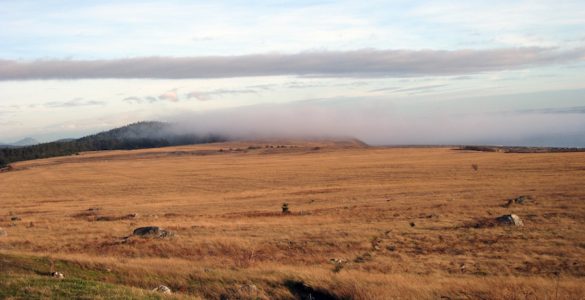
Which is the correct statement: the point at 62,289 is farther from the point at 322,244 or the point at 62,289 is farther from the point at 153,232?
the point at 322,244

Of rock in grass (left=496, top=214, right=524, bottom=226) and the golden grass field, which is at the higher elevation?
rock in grass (left=496, top=214, right=524, bottom=226)

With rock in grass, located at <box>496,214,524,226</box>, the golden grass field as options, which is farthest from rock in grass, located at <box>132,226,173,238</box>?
rock in grass, located at <box>496,214,524,226</box>

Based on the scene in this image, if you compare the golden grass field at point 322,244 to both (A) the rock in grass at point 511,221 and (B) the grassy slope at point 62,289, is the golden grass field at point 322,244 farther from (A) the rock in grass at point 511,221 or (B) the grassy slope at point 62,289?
(A) the rock in grass at point 511,221

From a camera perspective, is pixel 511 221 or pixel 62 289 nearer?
pixel 62 289

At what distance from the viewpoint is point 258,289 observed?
1847 cm

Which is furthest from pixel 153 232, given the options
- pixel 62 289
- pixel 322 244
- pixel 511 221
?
pixel 511 221

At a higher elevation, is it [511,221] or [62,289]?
[62,289]

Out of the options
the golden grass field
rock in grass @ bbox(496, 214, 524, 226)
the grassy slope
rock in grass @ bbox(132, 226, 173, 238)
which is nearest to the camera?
the grassy slope

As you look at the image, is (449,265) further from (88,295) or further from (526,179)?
(526,179)

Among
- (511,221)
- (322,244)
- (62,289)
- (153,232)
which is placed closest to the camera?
(62,289)

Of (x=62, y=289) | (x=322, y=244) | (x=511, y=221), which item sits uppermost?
(x=62, y=289)

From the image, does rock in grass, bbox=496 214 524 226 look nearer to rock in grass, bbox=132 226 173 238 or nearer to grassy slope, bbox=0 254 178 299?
rock in grass, bbox=132 226 173 238

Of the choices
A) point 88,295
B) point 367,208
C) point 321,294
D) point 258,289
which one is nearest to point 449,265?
point 321,294

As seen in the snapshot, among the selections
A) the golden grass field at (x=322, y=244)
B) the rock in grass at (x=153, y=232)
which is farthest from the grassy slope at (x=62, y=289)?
the rock in grass at (x=153, y=232)
